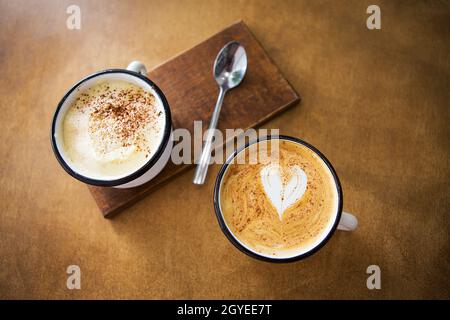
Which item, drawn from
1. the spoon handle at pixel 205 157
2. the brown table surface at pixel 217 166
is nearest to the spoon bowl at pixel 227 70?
the spoon handle at pixel 205 157

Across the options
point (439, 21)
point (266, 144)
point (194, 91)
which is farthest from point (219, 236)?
point (439, 21)

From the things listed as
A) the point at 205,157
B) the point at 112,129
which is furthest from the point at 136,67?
the point at 205,157

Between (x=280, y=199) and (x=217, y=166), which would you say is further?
(x=217, y=166)

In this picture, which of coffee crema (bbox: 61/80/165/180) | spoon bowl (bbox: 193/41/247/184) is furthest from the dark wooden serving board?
coffee crema (bbox: 61/80/165/180)

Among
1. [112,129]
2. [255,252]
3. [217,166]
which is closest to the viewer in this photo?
[255,252]

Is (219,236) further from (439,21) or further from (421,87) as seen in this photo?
(439,21)

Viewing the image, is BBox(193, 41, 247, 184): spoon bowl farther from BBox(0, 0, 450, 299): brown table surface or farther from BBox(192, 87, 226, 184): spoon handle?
BBox(0, 0, 450, 299): brown table surface

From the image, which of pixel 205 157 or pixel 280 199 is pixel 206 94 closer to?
pixel 205 157
